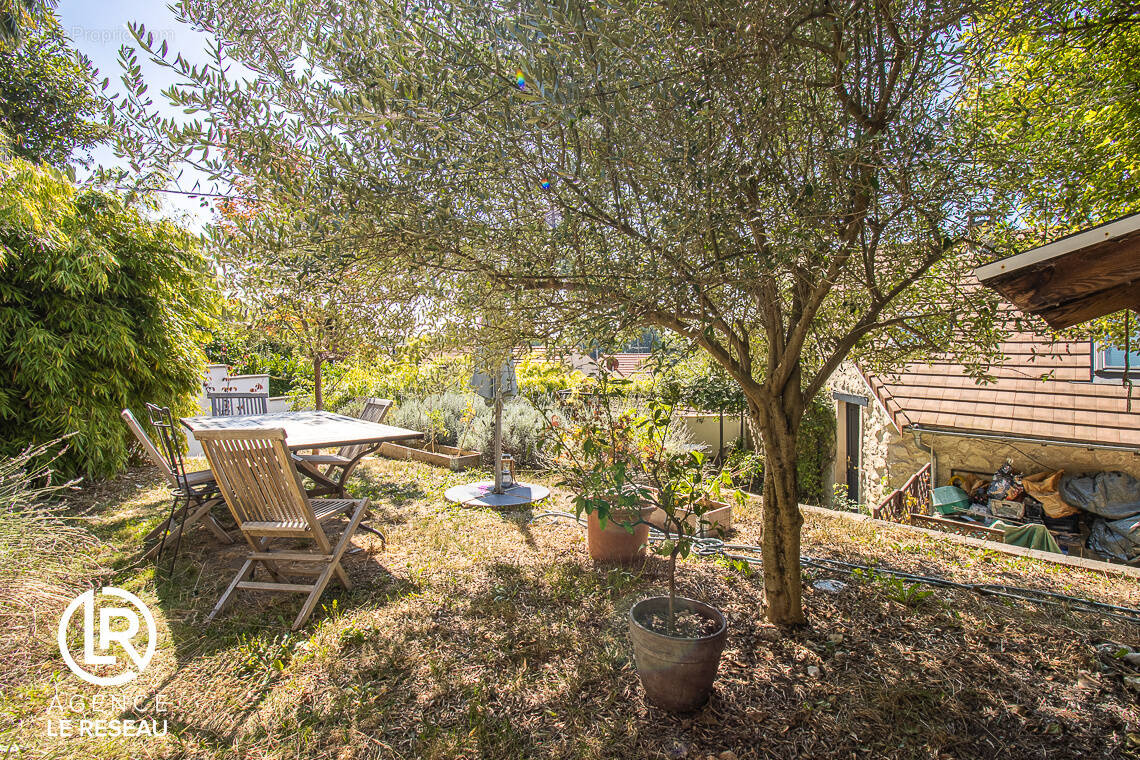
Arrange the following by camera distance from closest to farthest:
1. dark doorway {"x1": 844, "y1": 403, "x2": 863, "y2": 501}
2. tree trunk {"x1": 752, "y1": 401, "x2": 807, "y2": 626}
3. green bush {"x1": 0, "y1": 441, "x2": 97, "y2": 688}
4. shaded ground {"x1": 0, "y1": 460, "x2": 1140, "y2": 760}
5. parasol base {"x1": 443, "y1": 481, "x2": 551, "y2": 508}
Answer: shaded ground {"x1": 0, "y1": 460, "x2": 1140, "y2": 760} < green bush {"x1": 0, "y1": 441, "x2": 97, "y2": 688} < tree trunk {"x1": 752, "y1": 401, "x2": 807, "y2": 626} < parasol base {"x1": 443, "y1": 481, "x2": 551, "y2": 508} < dark doorway {"x1": 844, "y1": 403, "x2": 863, "y2": 501}

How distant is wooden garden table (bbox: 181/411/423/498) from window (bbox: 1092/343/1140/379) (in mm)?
7658

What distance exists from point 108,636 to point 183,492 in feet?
4.91

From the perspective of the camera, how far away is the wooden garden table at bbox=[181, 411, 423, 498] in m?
4.36

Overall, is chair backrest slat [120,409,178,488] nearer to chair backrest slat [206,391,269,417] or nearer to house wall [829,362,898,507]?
chair backrest slat [206,391,269,417]

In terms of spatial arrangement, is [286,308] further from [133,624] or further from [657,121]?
[657,121]

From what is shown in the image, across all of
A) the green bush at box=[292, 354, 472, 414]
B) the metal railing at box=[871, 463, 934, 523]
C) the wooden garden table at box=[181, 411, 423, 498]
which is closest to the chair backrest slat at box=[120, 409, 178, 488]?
the wooden garden table at box=[181, 411, 423, 498]

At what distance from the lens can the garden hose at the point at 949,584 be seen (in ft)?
11.3

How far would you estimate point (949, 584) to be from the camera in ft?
12.5

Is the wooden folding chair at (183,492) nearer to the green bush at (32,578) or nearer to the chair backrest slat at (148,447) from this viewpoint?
the chair backrest slat at (148,447)

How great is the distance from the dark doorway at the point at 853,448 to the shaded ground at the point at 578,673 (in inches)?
199

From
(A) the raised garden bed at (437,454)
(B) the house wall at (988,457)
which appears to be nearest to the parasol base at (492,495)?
(A) the raised garden bed at (437,454)

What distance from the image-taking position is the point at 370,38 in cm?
252

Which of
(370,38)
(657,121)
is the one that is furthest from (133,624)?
(657,121)

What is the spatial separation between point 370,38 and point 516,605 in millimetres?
3275
